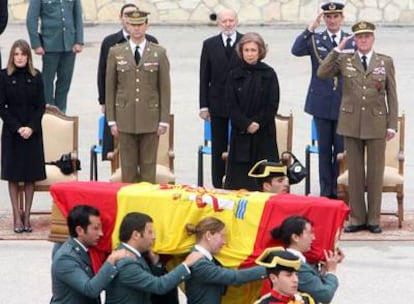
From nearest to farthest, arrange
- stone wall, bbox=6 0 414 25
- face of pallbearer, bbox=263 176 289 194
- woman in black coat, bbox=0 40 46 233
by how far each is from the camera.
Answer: face of pallbearer, bbox=263 176 289 194
woman in black coat, bbox=0 40 46 233
stone wall, bbox=6 0 414 25

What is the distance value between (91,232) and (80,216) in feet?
0.44

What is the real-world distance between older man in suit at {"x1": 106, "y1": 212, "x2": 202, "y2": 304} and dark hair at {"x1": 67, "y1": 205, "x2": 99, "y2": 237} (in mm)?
236

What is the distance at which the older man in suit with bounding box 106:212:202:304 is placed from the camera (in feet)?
31.8

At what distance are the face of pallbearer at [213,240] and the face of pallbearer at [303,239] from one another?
0.48 metres

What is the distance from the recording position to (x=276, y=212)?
10.1 meters

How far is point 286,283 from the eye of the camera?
892 cm

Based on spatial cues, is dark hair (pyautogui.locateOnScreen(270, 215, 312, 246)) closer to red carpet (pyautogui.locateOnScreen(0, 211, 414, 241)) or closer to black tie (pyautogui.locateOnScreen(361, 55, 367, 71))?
red carpet (pyautogui.locateOnScreen(0, 211, 414, 241))

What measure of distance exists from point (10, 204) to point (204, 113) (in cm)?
199

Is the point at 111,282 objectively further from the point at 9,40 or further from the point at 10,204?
the point at 9,40

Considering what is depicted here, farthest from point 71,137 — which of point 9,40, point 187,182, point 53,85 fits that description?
point 9,40

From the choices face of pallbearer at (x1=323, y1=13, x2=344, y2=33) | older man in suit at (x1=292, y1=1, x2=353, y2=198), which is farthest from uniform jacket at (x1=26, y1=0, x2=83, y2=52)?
face of pallbearer at (x1=323, y1=13, x2=344, y2=33)

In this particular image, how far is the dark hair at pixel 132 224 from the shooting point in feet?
32.0

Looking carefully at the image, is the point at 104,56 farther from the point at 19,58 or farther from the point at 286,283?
the point at 286,283

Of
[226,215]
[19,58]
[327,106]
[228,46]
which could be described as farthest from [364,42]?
[226,215]
